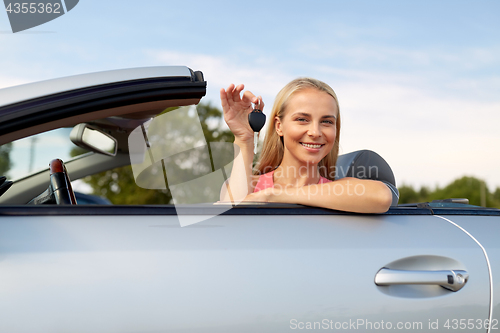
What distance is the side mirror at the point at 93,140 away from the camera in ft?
7.49

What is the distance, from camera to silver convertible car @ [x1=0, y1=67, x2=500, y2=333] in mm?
1087

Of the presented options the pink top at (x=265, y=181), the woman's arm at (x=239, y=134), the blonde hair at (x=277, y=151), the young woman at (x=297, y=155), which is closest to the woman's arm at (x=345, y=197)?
the young woman at (x=297, y=155)

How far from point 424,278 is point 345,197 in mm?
337

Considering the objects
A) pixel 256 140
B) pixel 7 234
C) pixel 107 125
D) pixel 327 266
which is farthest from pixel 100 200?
pixel 327 266

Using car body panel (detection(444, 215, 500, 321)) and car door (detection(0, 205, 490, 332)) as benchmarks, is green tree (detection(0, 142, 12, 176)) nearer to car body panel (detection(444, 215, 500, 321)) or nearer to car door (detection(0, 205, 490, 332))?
car door (detection(0, 205, 490, 332))

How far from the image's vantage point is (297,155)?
180cm

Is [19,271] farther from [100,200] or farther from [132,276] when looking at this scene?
[100,200]

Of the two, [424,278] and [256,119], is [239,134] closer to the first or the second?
[256,119]

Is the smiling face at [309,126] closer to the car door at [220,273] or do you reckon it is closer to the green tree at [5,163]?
the car door at [220,273]

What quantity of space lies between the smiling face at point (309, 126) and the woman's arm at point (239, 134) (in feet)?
0.66

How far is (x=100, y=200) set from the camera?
3.98 m

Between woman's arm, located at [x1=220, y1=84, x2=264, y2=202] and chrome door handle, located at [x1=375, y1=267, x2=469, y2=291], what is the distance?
1.90 ft

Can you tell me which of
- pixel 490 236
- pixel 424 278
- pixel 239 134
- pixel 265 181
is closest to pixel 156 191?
pixel 239 134

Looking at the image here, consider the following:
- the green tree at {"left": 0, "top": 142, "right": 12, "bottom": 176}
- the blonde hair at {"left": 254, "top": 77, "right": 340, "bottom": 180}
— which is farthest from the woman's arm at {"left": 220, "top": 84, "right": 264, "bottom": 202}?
the green tree at {"left": 0, "top": 142, "right": 12, "bottom": 176}
